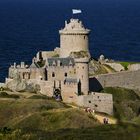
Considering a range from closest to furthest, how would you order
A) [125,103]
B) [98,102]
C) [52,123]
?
[52,123] < [98,102] < [125,103]

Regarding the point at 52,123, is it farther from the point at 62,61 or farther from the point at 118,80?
the point at 118,80

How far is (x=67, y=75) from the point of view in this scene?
88.6 m

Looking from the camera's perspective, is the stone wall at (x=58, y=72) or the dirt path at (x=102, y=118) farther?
the stone wall at (x=58, y=72)

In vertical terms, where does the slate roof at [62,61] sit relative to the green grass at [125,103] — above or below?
above

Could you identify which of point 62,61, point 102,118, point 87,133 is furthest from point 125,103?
point 87,133

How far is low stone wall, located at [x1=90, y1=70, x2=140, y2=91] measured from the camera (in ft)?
299

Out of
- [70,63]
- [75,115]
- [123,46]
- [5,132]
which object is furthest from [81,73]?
[123,46]

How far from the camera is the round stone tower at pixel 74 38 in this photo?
96062 millimetres

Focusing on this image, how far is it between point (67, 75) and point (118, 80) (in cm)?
848

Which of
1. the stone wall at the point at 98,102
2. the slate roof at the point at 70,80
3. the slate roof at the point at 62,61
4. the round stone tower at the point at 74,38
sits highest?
the round stone tower at the point at 74,38

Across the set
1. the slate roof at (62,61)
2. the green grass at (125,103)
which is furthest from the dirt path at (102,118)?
the slate roof at (62,61)

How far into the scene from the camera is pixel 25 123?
2921 inches

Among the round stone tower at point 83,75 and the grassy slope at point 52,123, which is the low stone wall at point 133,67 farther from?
the round stone tower at point 83,75

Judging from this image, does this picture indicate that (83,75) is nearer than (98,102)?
No
